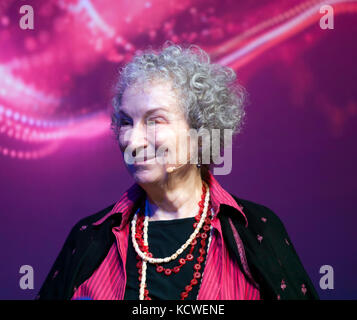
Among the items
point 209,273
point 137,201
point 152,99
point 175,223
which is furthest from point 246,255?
point 152,99

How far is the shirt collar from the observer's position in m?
1.32

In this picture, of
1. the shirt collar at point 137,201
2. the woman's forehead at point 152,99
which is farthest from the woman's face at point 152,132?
the shirt collar at point 137,201

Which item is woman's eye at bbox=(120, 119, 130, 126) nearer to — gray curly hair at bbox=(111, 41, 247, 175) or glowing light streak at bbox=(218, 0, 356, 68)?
gray curly hair at bbox=(111, 41, 247, 175)

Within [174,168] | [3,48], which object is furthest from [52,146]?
[174,168]

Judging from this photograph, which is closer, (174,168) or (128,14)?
(174,168)

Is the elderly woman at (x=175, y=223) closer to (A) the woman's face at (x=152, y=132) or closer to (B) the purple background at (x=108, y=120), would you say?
(A) the woman's face at (x=152, y=132)

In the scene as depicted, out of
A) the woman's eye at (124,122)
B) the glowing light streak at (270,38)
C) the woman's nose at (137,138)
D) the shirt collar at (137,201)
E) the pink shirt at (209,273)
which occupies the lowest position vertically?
the pink shirt at (209,273)

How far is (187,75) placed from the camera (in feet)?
4.30

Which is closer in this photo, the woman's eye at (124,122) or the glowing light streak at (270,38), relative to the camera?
the woman's eye at (124,122)

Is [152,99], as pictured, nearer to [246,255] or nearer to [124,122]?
[124,122]

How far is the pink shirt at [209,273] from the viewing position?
4.00 feet

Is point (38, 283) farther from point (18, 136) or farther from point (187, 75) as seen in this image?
point (187, 75)

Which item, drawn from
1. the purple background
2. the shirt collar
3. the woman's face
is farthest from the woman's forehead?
the purple background

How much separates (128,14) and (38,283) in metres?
1.26
